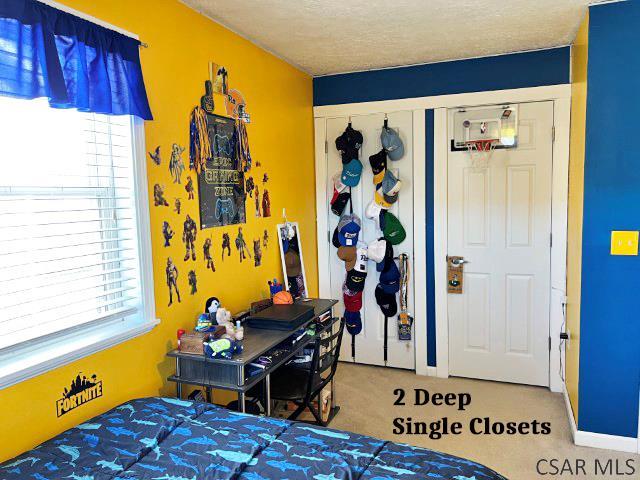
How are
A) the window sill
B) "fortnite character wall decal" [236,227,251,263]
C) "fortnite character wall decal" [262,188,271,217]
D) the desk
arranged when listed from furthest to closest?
"fortnite character wall decal" [262,188,271,217] → "fortnite character wall decal" [236,227,251,263] → the desk → the window sill

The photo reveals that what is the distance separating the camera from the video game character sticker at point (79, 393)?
1922 mm

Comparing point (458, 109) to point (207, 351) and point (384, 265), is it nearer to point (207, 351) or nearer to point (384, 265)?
point (384, 265)

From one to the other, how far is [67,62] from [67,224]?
631 millimetres

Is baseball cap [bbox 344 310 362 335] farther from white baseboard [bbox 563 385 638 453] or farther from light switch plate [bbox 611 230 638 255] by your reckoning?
light switch plate [bbox 611 230 638 255]

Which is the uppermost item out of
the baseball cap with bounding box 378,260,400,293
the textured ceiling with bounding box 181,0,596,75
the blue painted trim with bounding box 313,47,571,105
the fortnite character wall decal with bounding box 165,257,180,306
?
the textured ceiling with bounding box 181,0,596,75

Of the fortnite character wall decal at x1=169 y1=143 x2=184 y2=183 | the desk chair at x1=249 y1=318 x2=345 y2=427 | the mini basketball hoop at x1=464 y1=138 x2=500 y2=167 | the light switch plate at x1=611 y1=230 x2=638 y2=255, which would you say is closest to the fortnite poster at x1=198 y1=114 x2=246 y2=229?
the fortnite character wall decal at x1=169 y1=143 x2=184 y2=183

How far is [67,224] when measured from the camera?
79.0 inches

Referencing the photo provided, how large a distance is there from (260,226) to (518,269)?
6.58 ft

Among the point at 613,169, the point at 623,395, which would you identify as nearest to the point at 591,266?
the point at 613,169

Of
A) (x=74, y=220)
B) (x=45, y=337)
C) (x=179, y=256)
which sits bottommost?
(x=45, y=337)

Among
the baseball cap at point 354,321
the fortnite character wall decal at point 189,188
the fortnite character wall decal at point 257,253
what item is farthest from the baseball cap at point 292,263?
the fortnite character wall decal at point 189,188

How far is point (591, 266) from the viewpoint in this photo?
9.22ft

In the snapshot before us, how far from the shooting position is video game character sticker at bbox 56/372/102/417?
6.31 ft

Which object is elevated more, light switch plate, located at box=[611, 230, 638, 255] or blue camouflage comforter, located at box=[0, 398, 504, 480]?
light switch plate, located at box=[611, 230, 638, 255]
